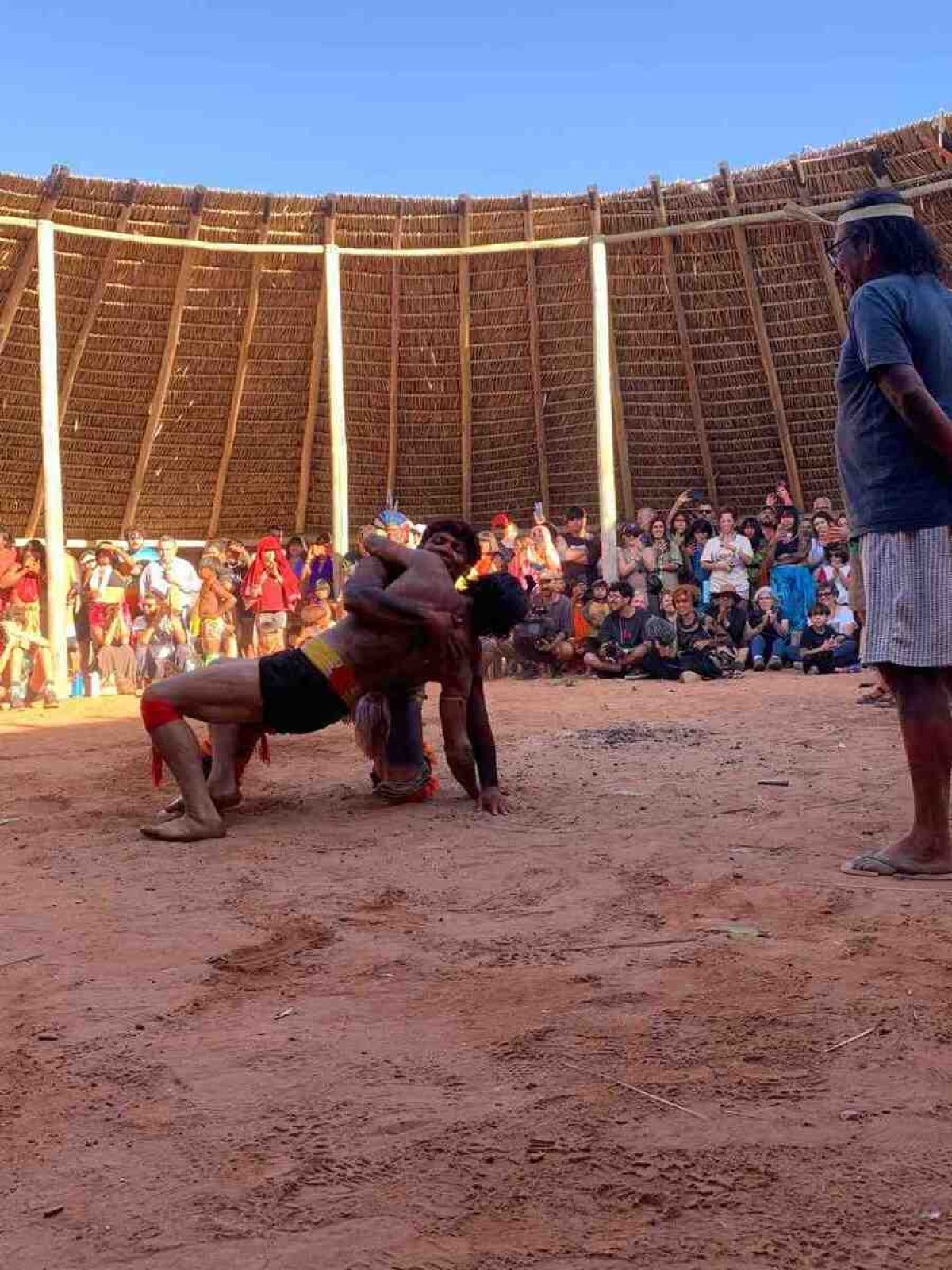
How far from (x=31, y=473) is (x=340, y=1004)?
41.2ft

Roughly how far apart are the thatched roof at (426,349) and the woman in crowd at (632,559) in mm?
2367

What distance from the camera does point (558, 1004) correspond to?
2357mm

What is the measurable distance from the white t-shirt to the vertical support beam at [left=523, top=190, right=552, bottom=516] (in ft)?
12.3

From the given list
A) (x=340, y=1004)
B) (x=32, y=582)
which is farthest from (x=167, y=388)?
(x=340, y=1004)

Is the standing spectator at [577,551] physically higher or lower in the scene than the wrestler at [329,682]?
higher

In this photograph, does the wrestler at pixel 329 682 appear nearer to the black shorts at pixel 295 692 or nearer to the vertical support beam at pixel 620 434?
the black shorts at pixel 295 692

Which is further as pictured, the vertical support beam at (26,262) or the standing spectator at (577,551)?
the standing spectator at (577,551)

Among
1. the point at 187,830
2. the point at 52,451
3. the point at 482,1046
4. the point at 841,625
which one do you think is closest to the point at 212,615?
the point at 52,451

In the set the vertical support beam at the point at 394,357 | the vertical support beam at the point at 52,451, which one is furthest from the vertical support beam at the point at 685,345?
the vertical support beam at the point at 52,451

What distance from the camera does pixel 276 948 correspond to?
112 inches

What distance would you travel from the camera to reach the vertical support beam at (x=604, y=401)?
12.0m

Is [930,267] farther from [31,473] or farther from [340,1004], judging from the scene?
[31,473]

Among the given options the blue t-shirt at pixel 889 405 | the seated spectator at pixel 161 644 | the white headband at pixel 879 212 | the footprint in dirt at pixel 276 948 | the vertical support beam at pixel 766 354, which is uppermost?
the vertical support beam at pixel 766 354

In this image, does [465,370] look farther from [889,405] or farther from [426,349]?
[889,405]
